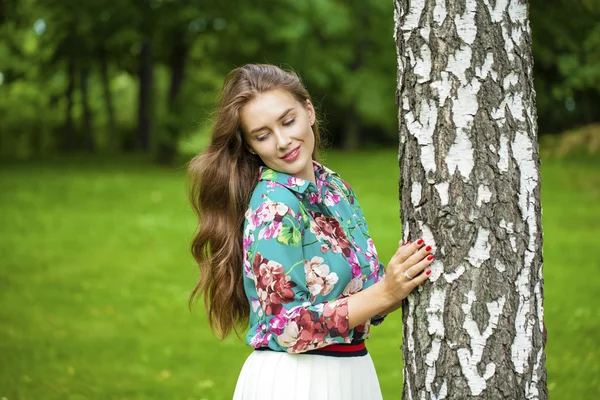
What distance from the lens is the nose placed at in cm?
278

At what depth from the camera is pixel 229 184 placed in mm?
2916

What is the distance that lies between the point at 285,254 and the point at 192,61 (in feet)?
76.5

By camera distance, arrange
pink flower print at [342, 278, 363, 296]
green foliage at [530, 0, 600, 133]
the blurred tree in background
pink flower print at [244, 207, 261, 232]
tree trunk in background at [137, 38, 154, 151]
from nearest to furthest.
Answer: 1. pink flower print at [244, 207, 261, 232]
2. pink flower print at [342, 278, 363, 296]
3. green foliage at [530, 0, 600, 133]
4. the blurred tree in background
5. tree trunk in background at [137, 38, 154, 151]

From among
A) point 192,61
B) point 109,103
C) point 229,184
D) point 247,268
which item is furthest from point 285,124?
point 109,103

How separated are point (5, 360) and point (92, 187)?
455 inches

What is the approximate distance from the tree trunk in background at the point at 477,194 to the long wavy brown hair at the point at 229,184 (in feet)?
1.85

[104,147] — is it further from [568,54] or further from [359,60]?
[568,54]

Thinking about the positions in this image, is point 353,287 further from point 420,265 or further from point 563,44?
point 563,44

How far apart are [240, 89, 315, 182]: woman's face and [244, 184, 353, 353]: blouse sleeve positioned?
0.21 meters

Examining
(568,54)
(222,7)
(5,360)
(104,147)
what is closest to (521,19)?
(5,360)

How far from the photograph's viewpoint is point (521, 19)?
8.47 feet

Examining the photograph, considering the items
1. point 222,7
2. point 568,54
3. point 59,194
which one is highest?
point 222,7

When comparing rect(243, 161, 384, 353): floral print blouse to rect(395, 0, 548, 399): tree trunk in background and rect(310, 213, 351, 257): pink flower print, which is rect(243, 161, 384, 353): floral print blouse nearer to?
rect(310, 213, 351, 257): pink flower print

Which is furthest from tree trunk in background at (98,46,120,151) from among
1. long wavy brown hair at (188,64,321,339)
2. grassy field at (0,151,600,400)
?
long wavy brown hair at (188,64,321,339)
